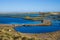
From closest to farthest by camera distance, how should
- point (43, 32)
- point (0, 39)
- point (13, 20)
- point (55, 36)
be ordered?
point (0, 39) < point (55, 36) < point (43, 32) < point (13, 20)

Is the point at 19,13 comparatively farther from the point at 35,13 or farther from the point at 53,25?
the point at 53,25

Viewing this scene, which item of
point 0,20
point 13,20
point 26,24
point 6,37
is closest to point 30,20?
point 26,24

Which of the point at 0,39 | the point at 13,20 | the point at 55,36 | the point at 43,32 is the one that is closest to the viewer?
the point at 0,39

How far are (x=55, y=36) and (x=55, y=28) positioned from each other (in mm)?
1282

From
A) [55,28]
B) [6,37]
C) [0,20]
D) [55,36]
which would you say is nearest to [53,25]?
[55,28]

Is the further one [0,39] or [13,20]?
[13,20]

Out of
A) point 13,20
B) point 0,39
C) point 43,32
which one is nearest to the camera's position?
point 0,39

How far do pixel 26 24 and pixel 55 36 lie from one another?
6.56 ft

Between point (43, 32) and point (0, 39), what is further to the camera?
point (43, 32)

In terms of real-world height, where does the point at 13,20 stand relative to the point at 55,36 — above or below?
above

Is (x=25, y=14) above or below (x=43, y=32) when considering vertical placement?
above

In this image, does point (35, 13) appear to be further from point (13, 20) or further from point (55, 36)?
point (55, 36)

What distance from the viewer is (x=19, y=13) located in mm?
9445

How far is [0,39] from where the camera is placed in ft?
20.7
